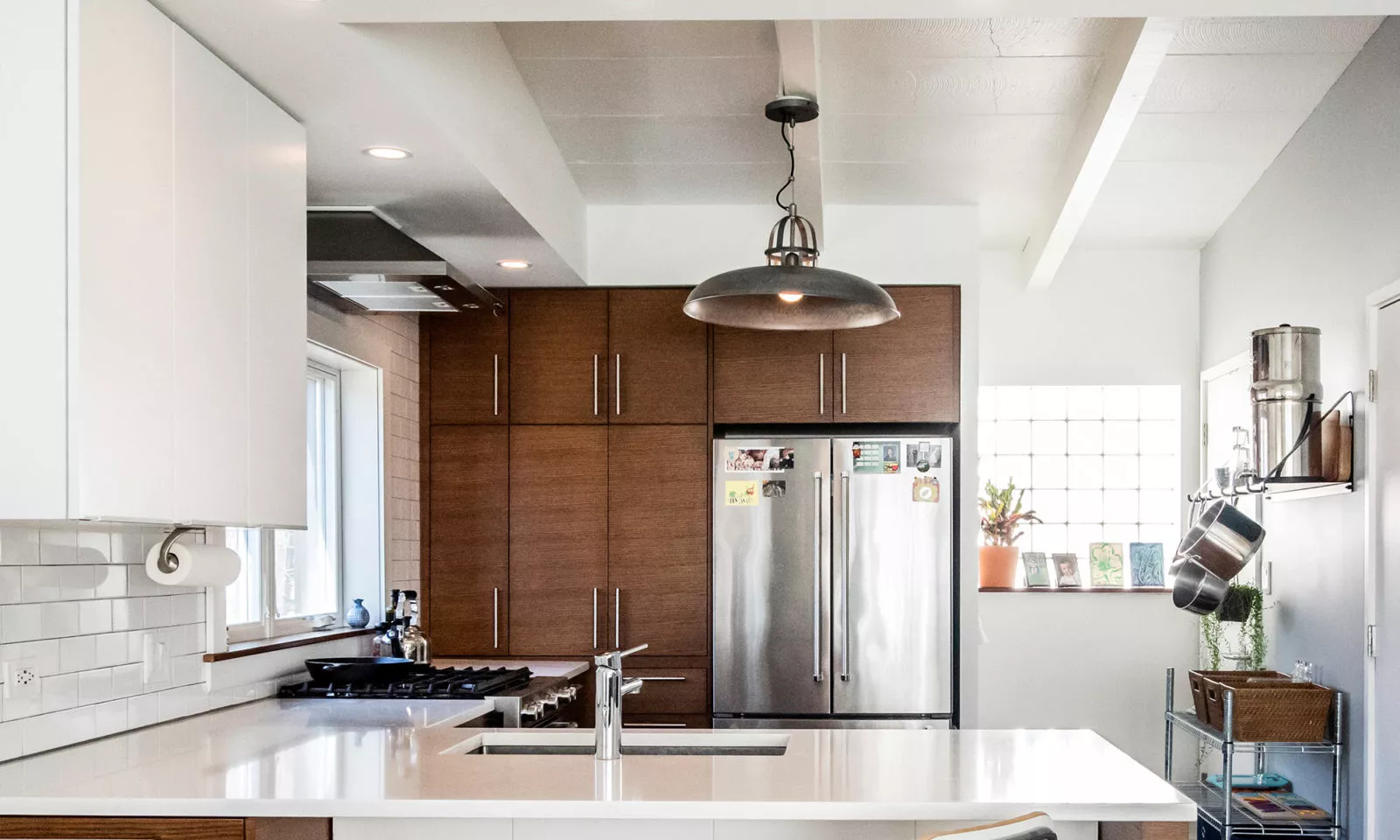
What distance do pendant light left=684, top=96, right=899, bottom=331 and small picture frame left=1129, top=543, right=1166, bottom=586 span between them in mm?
3545

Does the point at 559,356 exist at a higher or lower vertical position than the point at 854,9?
lower

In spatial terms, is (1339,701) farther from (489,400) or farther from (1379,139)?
(489,400)

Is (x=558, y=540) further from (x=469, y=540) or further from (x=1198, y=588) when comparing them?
(x=1198, y=588)

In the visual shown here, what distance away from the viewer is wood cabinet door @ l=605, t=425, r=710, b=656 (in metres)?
5.05

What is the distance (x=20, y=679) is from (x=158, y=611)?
559mm

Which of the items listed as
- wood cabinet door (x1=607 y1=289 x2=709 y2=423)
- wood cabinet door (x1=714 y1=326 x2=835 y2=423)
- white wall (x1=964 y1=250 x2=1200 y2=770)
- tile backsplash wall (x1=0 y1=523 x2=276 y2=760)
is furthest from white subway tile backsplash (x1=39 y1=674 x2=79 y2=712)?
white wall (x1=964 y1=250 x2=1200 y2=770)

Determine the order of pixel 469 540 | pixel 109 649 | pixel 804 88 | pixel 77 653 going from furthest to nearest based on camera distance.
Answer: pixel 469 540
pixel 804 88
pixel 109 649
pixel 77 653

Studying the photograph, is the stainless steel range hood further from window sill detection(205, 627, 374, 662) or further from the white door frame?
the white door frame

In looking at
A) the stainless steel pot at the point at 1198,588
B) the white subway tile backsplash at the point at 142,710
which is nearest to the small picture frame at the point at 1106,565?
the stainless steel pot at the point at 1198,588

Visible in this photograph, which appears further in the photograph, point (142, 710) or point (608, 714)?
point (142, 710)

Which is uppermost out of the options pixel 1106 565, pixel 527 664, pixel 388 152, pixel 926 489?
pixel 388 152

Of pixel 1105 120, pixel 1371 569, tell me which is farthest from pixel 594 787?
pixel 1371 569

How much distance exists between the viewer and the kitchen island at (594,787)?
2.34 meters

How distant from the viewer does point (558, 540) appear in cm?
513
